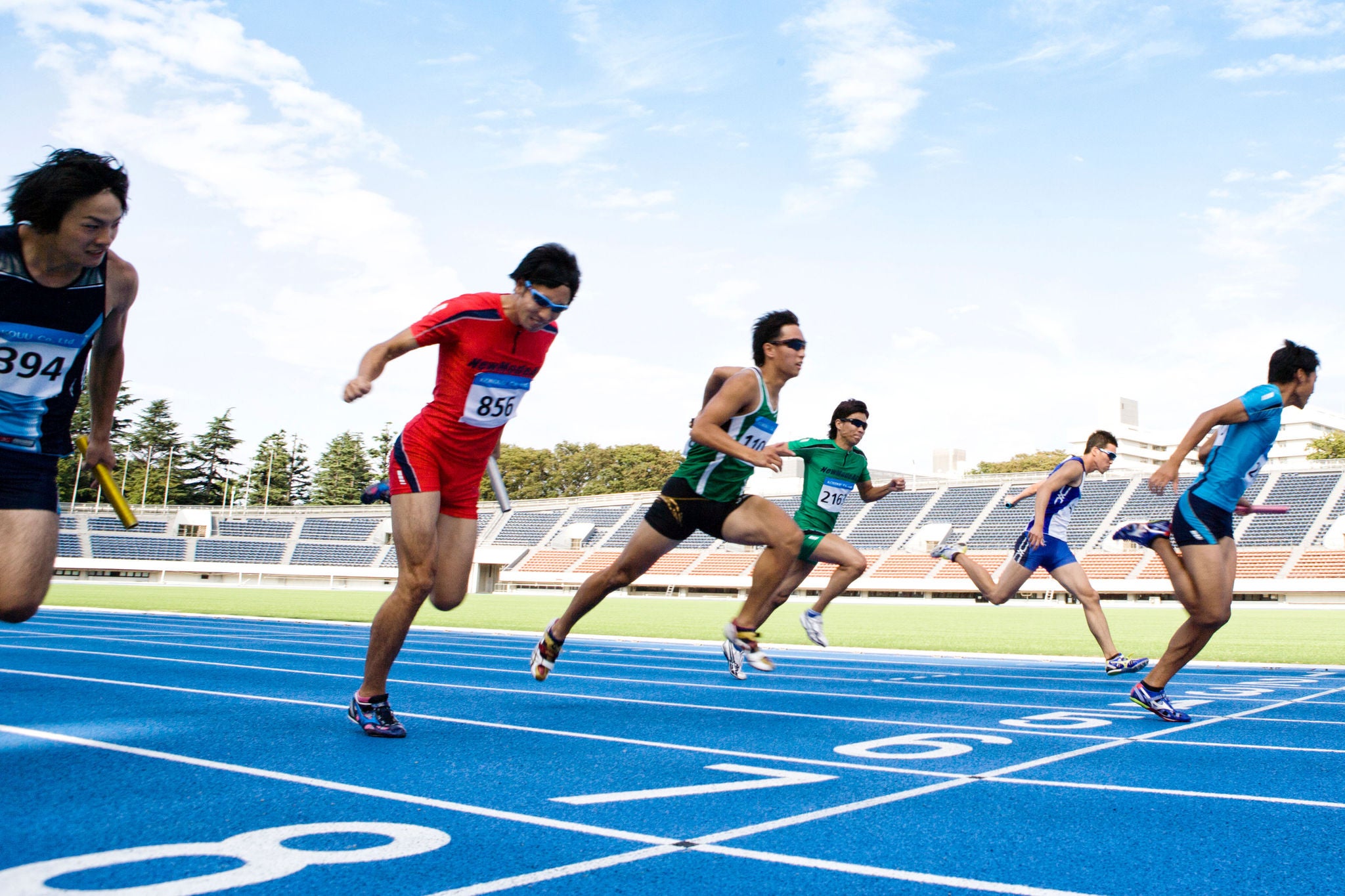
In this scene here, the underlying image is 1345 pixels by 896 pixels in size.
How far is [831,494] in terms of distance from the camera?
945 cm

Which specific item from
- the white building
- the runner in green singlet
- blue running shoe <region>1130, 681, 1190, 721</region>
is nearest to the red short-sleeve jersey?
the runner in green singlet

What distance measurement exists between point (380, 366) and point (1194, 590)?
14.7 ft

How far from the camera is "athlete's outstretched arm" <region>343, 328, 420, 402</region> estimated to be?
440 cm

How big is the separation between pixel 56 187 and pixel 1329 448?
79.8 metres

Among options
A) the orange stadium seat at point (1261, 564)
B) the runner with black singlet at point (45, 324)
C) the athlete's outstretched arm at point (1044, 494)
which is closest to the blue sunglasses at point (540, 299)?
the runner with black singlet at point (45, 324)

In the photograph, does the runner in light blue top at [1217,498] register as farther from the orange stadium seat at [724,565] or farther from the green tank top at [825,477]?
the orange stadium seat at [724,565]

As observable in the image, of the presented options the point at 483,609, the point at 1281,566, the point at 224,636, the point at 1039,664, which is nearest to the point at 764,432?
the point at 1039,664

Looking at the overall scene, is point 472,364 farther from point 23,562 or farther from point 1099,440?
point 1099,440

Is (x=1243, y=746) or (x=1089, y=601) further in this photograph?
(x=1089, y=601)

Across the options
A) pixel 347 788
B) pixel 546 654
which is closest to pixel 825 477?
pixel 546 654

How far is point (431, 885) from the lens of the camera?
2330mm

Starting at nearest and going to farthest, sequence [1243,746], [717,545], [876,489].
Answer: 1. [1243,746]
2. [876,489]
3. [717,545]

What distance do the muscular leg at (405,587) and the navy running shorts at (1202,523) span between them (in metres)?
3.96

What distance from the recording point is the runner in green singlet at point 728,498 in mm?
6336
